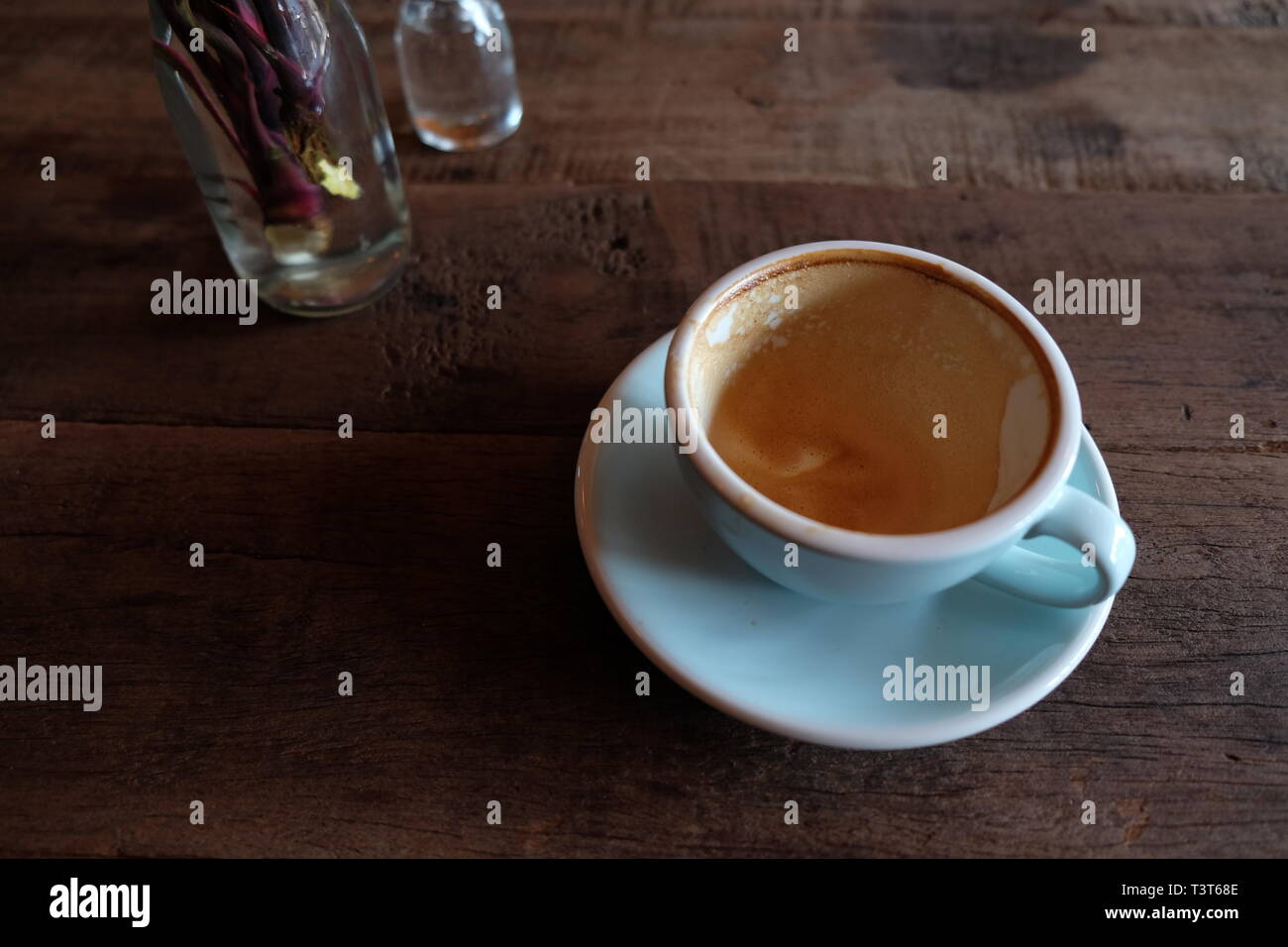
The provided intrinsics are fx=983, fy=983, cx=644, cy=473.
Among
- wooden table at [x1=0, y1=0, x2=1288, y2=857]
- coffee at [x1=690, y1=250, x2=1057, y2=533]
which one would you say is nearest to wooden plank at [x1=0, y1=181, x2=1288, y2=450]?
wooden table at [x1=0, y1=0, x2=1288, y2=857]

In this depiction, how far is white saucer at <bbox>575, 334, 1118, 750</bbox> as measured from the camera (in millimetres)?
477

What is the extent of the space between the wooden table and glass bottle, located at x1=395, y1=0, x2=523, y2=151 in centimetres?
3

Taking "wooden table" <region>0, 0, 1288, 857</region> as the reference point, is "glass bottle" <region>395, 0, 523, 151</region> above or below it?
above

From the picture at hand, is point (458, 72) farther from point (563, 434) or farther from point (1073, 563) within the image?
point (1073, 563)

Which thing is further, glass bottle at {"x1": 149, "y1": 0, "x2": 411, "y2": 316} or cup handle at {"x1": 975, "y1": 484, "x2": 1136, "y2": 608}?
glass bottle at {"x1": 149, "y1": 0, "x2": 411, "y2": 316}

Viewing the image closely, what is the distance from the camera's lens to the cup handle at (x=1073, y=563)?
0.47m

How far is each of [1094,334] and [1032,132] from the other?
25cm

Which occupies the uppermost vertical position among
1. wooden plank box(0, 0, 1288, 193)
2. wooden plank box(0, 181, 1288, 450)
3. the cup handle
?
wooden plank box(0, 0, 1288, 193)

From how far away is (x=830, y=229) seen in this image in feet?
2.61

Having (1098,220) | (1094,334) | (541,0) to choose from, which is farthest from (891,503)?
(541,0)

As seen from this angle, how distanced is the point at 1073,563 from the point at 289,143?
1.78 ft

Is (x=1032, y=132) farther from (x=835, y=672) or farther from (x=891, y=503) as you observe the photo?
(x=835, y=672)

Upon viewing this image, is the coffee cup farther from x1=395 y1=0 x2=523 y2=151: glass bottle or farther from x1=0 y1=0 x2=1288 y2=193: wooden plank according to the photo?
x1=395 y1=0 x2=523 y2=151: glass bottle

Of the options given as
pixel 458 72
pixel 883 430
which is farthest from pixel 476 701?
pixel 458 72
